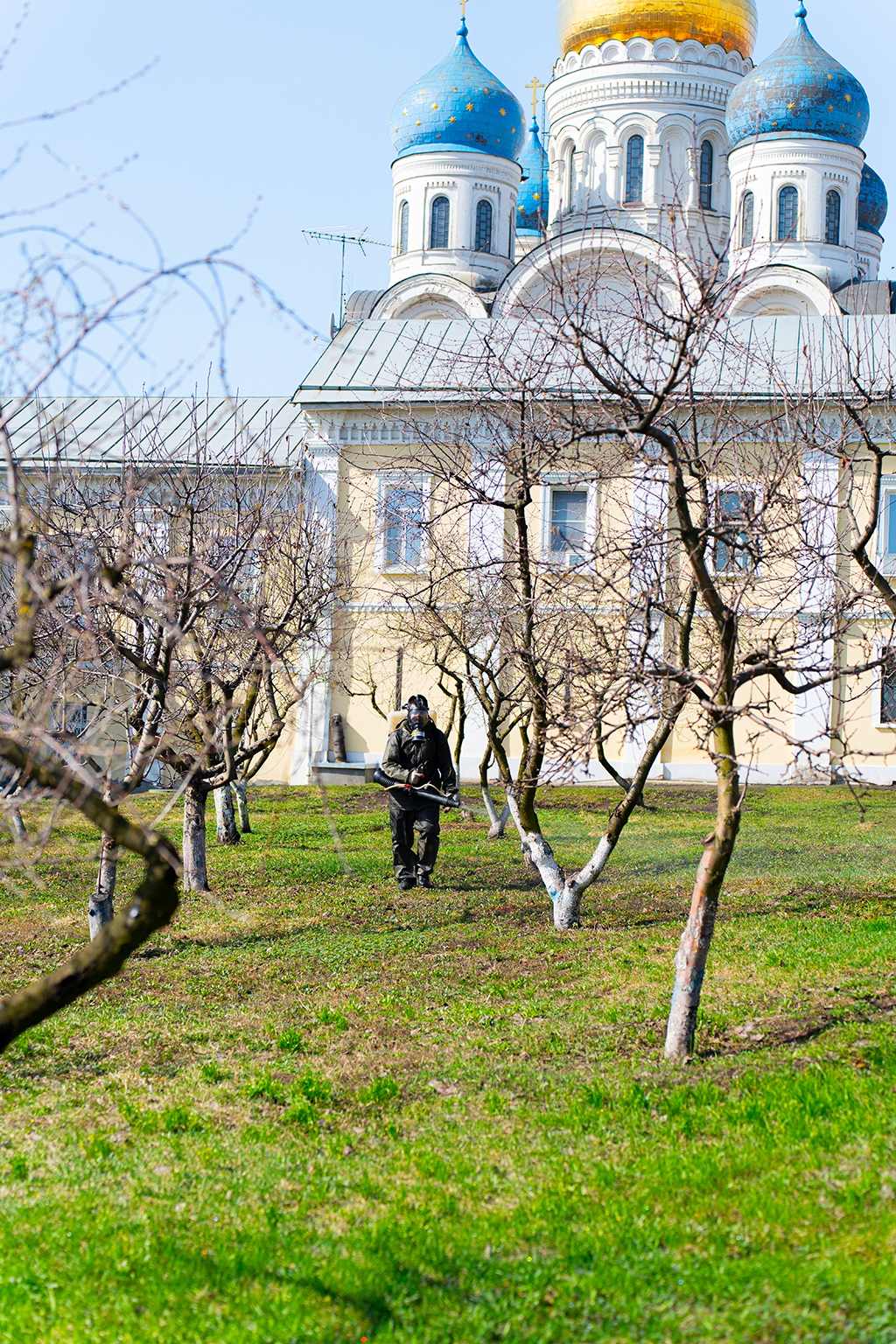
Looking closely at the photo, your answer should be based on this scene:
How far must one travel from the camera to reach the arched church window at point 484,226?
3671 cm

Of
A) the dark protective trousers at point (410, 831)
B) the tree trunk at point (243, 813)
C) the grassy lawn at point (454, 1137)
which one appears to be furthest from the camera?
the tree trunk at point (243, 813)

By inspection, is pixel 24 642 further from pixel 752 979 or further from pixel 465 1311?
pixel 752 979

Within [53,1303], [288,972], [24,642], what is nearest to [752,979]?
[288,972]

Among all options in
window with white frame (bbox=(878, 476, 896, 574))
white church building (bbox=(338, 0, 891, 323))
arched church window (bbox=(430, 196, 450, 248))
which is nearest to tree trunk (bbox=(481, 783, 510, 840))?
window with white frame (bbox=(878, 476, 896, 574))

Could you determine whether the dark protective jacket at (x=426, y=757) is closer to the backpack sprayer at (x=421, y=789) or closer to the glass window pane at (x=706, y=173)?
the backpack sprayer at (x=421, y=789)

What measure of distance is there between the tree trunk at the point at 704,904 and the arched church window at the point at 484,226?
3294cm

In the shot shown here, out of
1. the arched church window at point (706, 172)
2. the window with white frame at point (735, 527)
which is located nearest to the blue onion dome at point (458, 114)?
the arched church window at point (706, 172)

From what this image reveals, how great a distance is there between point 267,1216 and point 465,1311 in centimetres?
101

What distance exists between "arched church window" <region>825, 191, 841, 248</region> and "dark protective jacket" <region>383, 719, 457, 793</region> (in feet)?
88.5

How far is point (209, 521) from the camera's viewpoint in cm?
1202

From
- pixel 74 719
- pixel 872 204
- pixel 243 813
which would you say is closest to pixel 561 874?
pixel 243 813

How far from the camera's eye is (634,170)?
3631 cm

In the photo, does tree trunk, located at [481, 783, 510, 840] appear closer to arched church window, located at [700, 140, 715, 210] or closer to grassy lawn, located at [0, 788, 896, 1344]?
grassy lawn, located at [0, 788, 896, 1344]

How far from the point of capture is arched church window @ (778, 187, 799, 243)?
33906 millimetres
